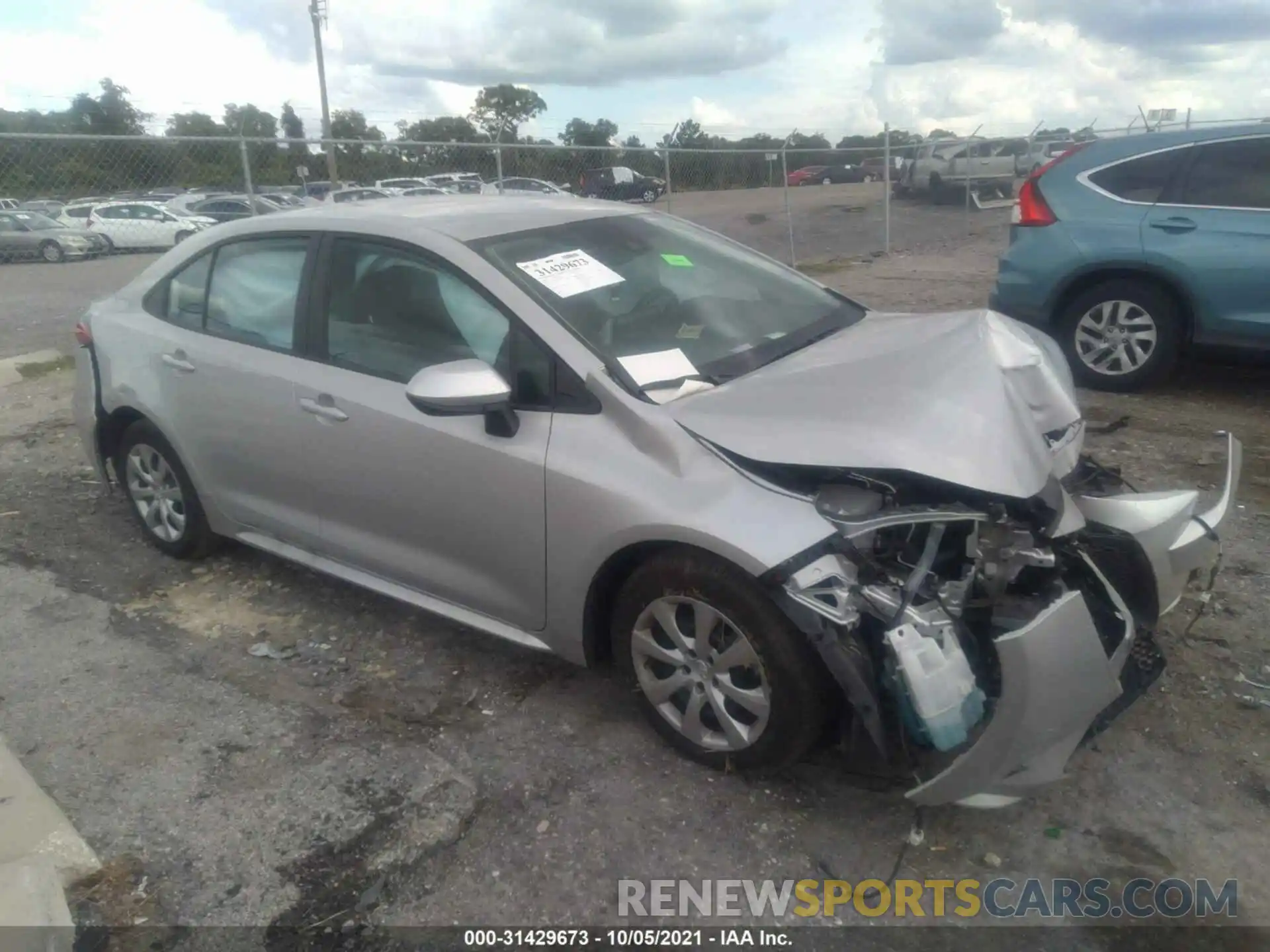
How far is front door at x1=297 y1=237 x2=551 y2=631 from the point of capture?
308 centimetres

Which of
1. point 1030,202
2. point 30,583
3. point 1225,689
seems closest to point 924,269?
point 1030,202

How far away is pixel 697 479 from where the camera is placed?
2.71m

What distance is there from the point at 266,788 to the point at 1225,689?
3.13m

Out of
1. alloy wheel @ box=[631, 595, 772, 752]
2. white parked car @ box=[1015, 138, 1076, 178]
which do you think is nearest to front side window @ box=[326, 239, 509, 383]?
alloy wheel @ box=[631, 595, 772, 752]

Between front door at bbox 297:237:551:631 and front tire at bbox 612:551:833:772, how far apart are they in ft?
1.27

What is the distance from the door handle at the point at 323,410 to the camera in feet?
11.3

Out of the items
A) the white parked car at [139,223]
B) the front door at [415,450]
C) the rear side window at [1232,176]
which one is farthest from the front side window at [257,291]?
the white parked car at [139,223]

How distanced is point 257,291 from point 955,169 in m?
17.1

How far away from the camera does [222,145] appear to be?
9539 mm

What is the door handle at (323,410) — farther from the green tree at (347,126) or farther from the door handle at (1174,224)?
the green tree at (347,126)

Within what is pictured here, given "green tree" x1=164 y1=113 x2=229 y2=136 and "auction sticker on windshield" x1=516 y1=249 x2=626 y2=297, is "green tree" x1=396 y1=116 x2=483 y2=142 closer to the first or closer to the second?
"green tree" x1=164 y1=113 x2=229 y2=136

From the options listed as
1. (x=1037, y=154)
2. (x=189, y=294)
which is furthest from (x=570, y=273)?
(x=1037, y=154)

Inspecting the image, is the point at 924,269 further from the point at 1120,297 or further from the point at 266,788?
the point at 266,788

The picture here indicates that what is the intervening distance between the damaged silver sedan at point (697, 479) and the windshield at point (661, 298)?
14 mm
